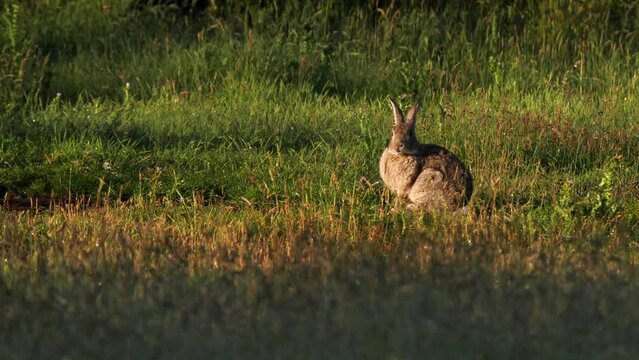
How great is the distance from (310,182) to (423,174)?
3.27ft

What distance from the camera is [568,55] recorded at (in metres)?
14.8

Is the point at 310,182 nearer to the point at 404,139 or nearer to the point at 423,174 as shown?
the point at 404,139

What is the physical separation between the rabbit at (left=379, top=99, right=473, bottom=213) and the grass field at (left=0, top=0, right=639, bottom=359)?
0.16 metres

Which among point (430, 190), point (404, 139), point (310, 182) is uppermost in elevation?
point (404, 139)

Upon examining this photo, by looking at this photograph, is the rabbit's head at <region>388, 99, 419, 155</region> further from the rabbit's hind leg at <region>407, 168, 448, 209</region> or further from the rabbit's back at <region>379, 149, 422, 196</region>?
the rabbit's hind leg at <region>407, 168, 448, 209</region>

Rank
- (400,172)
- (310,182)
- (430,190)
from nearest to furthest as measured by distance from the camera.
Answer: (430,190), (400,172), (310,182)

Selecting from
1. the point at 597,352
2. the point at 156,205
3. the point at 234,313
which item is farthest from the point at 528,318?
the point at 156,205

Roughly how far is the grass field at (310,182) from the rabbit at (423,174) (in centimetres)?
16

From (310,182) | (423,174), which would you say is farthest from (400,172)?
(310,182)

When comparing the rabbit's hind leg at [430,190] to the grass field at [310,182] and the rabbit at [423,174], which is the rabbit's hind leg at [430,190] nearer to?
the rabbit at [423,174]

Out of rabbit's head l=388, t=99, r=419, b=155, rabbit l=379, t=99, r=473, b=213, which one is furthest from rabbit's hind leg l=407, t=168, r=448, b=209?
rabbit's head l=388, t=99, r=419, b=155

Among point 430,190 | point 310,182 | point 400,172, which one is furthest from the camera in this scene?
point 310,182

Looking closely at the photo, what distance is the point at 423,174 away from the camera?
8.47 m

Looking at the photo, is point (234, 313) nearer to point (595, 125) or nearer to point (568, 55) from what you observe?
point (595, 125)
